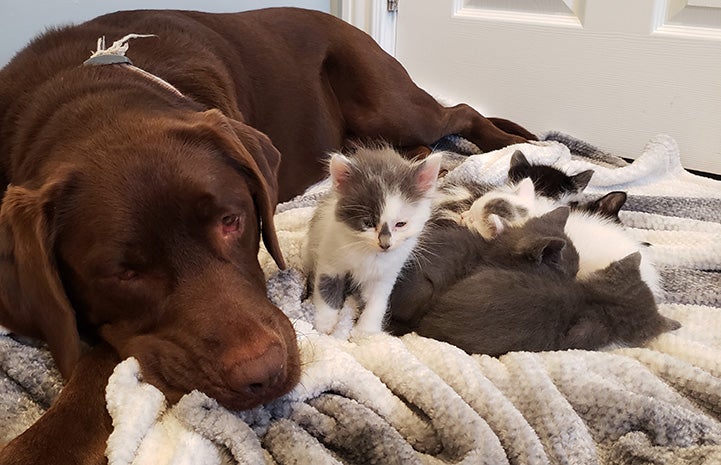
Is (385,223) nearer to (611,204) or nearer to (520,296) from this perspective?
(520,296)

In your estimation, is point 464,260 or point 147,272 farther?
point 464,260

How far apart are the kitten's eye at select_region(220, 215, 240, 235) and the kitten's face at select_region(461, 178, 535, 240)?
23.2 inches

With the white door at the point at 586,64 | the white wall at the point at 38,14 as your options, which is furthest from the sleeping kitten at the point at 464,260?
the white wall at the point at 38,14

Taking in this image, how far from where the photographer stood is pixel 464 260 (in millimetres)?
1454

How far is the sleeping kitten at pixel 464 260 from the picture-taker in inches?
54.8

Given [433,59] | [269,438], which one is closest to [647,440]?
[269,438]

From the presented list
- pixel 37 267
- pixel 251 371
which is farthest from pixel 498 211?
pixel 37 267

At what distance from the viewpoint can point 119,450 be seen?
3.16ft

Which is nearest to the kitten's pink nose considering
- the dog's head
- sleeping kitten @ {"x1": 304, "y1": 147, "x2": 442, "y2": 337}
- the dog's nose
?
sleeping kitten @ {"x1": 304, "y1": 147, "x2": 442, "y2": 337}

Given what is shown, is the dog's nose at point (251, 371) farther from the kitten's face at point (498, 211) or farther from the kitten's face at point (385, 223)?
the kitten's face at point (498, 211)

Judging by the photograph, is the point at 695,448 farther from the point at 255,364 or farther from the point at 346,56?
the point at 346,56

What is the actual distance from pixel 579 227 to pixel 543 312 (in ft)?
1.28

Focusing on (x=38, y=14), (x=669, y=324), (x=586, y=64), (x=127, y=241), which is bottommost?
(x=669, y=324)

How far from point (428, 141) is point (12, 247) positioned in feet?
5.23
